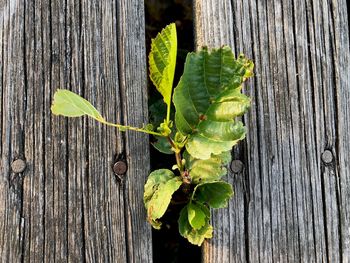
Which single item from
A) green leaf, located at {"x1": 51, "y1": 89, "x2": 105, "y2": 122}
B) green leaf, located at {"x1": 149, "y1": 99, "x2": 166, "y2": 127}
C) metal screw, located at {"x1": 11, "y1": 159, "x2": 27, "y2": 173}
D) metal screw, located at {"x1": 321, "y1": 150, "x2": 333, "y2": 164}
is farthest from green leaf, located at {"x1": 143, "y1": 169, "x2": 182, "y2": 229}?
metal screw, located at {"x1": 321, "y1": 150, "x2": 333, "y2": 164}

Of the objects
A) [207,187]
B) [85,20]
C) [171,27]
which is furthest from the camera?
[85,20]

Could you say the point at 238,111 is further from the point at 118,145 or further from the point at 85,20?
the point at 85,20

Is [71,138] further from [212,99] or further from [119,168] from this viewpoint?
[212,99]

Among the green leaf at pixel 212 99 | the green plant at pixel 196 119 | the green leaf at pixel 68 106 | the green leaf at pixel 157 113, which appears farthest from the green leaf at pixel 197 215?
the green leaf at pixel 68 106

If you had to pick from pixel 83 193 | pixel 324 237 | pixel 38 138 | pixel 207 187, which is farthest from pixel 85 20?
pixel 324 237

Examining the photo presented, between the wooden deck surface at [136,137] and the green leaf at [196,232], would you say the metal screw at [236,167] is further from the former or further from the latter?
the green leaf at [196,232]

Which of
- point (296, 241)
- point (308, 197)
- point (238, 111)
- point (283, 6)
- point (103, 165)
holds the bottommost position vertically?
point (296, 241)

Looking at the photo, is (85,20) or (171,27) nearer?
(171,27)

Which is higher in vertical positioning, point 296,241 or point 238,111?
point 238,111

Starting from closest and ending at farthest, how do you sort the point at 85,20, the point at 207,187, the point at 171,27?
the point at 171,27
the point at 207,187
the point at 85,20
